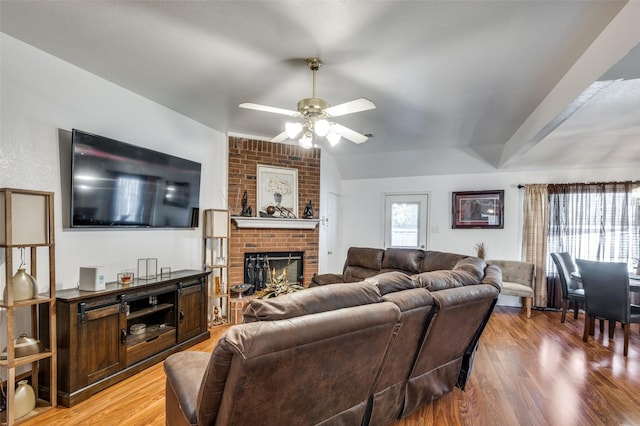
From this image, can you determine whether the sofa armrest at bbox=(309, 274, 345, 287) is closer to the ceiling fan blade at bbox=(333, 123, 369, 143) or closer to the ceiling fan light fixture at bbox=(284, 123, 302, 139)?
the ceiling fan blade at bbox=(333, 123, 369, 143)

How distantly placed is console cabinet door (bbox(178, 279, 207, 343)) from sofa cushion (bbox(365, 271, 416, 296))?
2.18m

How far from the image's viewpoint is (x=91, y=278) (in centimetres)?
248

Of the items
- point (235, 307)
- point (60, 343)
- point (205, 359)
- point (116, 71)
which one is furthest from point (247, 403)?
point (235, 307)

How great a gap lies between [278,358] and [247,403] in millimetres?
208

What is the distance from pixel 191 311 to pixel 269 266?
4.99ft

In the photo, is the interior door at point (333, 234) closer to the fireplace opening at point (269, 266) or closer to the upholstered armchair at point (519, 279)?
the fireplace opening at point (269, 266)

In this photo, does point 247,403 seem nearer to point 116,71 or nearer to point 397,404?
point 397,404

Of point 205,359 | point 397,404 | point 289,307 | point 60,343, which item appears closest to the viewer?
point 289,307

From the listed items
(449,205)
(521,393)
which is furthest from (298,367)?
(449,205)

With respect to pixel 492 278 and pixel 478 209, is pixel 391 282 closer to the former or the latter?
pixel 492 278

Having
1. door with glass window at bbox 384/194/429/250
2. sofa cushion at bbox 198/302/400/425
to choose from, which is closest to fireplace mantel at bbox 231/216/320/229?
door with glass window at bbox 384/194/429/250

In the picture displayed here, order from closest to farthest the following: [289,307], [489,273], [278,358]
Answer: [278,358]
[289,307]
[489,273]

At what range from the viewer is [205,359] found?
1733 millimetres

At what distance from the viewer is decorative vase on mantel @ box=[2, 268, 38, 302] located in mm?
2068
